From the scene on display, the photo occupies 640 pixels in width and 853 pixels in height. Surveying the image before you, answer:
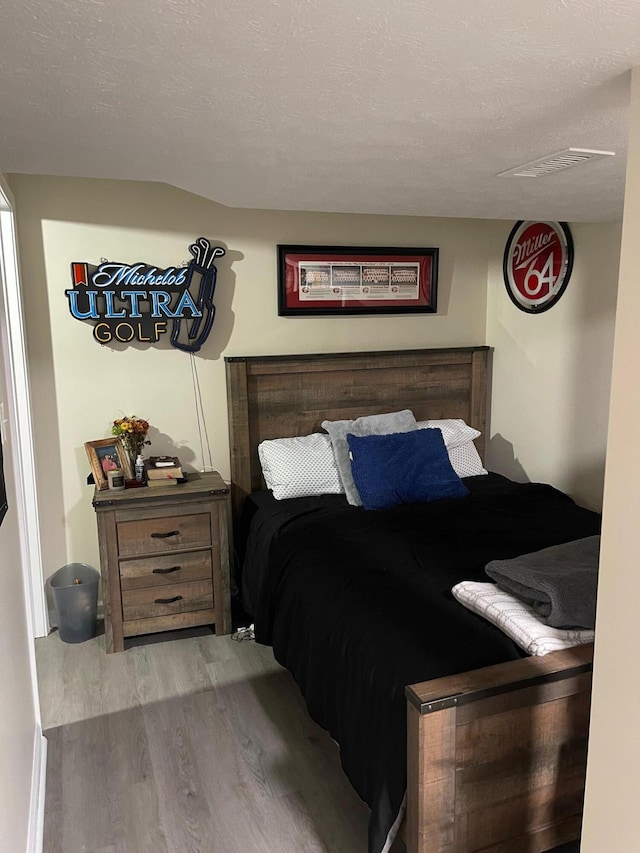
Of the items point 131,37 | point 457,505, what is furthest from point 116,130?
point 457,505

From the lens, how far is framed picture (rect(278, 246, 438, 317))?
373 centimetres

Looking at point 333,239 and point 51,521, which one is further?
point 333,239

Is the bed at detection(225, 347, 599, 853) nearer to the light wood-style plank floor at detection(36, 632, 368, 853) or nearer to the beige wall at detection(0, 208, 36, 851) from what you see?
the light wood-style plank floor at detection(36, 632, 368, 853)

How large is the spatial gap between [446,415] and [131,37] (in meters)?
3.35

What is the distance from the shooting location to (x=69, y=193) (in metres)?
3.32

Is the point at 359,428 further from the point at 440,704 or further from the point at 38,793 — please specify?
the point at 38,793

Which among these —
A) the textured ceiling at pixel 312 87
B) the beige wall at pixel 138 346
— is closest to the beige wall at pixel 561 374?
the beige wall at pixel 138 346

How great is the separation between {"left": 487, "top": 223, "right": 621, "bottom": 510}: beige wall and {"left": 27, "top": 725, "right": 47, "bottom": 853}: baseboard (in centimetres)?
280

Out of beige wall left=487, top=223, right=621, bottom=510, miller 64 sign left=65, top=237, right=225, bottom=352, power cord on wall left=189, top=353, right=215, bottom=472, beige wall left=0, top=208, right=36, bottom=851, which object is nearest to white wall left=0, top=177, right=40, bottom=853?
beige wall left=0, top=208, right=36, bottom=851

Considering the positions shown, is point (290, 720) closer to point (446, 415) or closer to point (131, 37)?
point (446, 415)

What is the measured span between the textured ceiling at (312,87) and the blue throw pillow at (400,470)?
5.42 feet

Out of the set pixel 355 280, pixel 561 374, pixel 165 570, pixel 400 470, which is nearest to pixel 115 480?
pixel 165 570

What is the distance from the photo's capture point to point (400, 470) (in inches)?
134

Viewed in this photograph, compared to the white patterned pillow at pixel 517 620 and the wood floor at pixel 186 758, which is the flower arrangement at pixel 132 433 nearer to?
the wood floor at pixel 186 758
